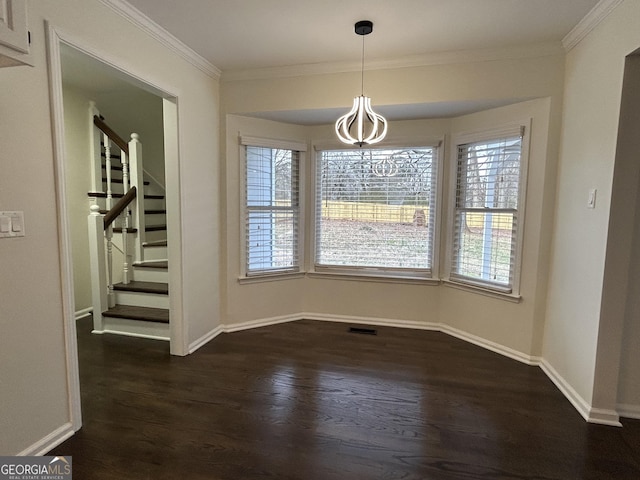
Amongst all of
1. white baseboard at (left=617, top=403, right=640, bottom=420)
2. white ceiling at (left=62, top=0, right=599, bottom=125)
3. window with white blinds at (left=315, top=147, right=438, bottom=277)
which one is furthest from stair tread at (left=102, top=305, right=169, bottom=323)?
white baseboard at (left=617, top=403, right=640, bottom=420)

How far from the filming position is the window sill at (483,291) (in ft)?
9.77

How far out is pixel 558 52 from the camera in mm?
2643

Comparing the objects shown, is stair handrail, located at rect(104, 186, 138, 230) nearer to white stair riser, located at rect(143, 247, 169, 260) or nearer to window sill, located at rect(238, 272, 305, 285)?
white stair riser, located at rect(143, 247, 169, 260)

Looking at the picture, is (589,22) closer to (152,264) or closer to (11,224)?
(11,224)

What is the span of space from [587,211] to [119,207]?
4.21m

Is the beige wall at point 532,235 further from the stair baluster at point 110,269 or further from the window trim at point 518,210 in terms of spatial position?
the stair baluster at point 110,269

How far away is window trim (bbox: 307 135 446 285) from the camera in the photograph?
3.47 m

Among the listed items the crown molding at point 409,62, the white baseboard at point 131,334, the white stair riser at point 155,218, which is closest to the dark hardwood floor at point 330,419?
the white baseboard at point 131,334

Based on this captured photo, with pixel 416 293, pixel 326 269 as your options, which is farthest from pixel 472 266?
pixel 326 269

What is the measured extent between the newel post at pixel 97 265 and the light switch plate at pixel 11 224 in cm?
188

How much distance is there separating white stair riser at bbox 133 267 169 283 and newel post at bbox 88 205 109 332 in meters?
0.41

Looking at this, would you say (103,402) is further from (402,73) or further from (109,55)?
(402,73)

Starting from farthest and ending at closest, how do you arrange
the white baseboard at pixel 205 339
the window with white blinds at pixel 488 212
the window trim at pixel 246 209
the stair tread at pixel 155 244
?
the stair tread at pixel 155 244, the window trim at pixel 246 209, the white baseboard at pixel 205 339, the window with white blinds at pixel 488 212
